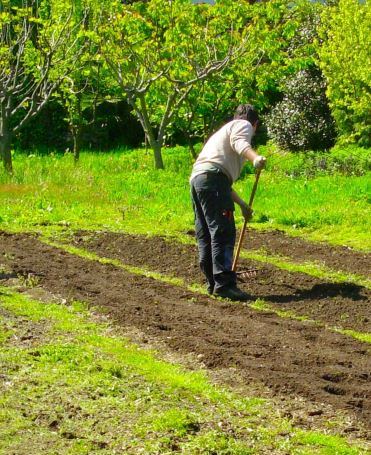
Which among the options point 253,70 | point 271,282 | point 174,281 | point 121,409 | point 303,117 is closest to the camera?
point 121,409

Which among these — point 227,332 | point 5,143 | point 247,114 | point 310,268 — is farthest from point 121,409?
point 5,143

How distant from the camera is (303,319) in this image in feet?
27.9

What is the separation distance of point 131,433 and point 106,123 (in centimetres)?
2351

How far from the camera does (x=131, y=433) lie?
5367 millimetres

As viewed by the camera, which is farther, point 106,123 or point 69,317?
point 106,123

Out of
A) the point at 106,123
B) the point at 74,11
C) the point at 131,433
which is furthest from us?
the point at 106,123

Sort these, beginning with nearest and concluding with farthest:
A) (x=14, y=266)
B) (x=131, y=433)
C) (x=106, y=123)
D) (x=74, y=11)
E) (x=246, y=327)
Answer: (x=131, y=433) < (x=246, y=327) < (x=14, y=266) < (x=74, y=11) < (x=106, y=123)

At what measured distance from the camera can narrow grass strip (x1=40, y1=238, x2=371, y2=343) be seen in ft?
26.4

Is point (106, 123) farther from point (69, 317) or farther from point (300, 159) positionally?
point (69, 317)

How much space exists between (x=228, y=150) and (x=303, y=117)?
49.7 feet

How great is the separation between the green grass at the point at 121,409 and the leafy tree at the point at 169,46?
516 inches

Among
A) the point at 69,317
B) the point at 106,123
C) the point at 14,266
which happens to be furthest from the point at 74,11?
the point at 69,317

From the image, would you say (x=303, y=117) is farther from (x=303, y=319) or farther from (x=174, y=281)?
(x=303, y=319)

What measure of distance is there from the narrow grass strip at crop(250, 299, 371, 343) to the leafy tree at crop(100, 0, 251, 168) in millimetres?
10961
